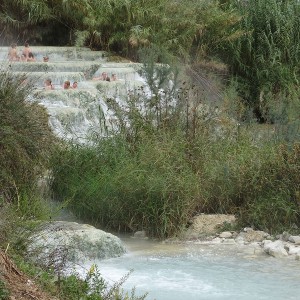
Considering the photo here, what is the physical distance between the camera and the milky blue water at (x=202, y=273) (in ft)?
25.8

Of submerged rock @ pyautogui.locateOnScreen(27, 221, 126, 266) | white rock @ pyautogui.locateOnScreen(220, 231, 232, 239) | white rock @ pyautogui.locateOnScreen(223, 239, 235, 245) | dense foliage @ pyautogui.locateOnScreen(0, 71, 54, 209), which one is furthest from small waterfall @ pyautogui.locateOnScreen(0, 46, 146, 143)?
white rock @ pyautogui.locateOnScreen(223, 239, 235, 245)

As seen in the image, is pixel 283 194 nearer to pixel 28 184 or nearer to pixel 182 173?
pixel 182 173

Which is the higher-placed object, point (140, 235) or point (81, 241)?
point (81, 241)

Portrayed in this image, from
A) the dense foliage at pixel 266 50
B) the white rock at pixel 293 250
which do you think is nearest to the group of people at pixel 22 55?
the dense foliage at pixel 266 50

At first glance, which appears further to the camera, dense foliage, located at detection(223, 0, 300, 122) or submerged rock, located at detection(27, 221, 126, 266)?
dense foliage, located at detection(223, 0, 300, 122)

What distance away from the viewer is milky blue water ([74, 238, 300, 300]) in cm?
786

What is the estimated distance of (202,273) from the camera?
856 centimetres

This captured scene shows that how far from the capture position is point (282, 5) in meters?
19.9

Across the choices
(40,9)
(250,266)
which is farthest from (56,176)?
(40,9)

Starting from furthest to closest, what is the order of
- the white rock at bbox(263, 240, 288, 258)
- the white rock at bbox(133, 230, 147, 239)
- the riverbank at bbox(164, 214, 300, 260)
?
the white rock at bbox(133, 230, 147, 239) < the riverbank at bbox(164, 214, 300, 260) < the white rock at bbox(263, 240, 288, 258)

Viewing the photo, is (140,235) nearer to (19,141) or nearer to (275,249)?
(275,249)

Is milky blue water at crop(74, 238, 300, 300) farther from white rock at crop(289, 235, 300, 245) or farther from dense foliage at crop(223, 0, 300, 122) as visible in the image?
dense foliage at crop(223, 0, 300, 122)

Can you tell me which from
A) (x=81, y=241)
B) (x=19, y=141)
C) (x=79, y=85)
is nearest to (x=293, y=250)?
(x=81, y=241)

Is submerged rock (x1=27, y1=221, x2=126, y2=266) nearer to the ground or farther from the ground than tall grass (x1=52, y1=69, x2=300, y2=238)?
nearer to the ground
